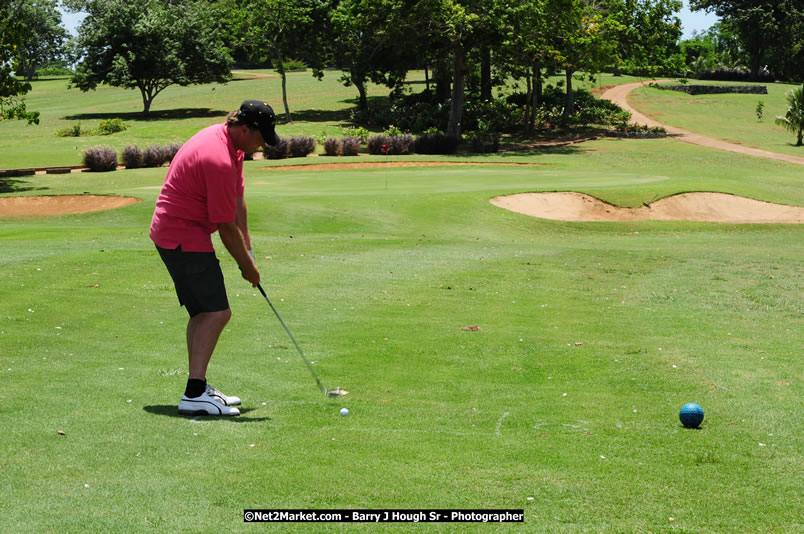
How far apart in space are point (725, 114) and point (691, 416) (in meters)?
82.5

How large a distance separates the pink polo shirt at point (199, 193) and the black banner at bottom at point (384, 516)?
2.82m

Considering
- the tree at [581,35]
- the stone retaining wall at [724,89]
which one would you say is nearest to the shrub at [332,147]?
the tree at [581,35]

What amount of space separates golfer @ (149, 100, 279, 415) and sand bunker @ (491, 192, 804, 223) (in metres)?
22.3

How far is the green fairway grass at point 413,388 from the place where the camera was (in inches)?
213

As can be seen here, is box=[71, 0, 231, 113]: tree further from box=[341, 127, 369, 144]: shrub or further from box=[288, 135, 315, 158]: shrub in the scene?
box=[288, 135, 315, 158]: shrub

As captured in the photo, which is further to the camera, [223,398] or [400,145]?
[400,145]

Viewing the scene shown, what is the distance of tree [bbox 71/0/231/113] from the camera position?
73.4 meters

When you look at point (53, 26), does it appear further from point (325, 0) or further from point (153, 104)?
point (325, 0)

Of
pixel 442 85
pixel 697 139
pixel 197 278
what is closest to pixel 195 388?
pixel 197 278

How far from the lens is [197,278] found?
7.26m

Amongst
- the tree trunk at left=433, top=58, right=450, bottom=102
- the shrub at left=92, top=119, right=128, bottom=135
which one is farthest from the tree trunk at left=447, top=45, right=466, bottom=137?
the shrub at left=92, top=119, right=128, bottom=135

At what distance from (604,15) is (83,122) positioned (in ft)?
149

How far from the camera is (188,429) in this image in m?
6.79

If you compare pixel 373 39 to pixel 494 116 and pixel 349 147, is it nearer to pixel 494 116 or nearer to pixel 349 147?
pixel 494 116
